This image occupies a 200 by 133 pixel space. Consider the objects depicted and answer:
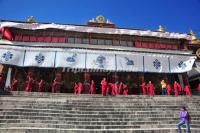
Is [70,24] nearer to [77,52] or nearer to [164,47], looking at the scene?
[77,52]

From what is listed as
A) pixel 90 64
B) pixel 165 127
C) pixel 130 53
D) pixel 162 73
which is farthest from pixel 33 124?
pixel 162 73

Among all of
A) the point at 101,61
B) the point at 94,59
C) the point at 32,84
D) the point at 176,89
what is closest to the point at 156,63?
the point at 176,89

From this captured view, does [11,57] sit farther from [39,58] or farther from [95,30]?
[95,30]

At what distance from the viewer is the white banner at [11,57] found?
612 inches

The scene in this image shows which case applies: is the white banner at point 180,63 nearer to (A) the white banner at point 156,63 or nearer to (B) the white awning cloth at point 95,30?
(A) the white banner at point 156,63

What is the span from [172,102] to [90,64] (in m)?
6.37

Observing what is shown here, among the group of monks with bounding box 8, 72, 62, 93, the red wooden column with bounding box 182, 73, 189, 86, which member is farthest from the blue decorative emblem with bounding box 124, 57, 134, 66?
the group of monks with bounding box 8, 72, 62, 93

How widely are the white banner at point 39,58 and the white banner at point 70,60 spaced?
17.2 inches

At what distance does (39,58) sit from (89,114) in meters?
7.28

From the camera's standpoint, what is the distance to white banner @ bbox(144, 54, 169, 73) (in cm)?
1722

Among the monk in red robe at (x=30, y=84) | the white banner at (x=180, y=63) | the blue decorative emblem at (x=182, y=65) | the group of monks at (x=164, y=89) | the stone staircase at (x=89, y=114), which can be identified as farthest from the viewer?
the blue decorative emblem at (x=182, y=65)

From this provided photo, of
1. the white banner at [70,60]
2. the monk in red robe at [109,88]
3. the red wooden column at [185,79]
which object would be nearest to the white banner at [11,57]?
the white banner at [70,60]

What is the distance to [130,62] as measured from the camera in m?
17.0

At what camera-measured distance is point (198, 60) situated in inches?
843
